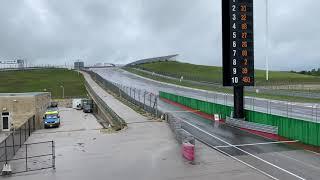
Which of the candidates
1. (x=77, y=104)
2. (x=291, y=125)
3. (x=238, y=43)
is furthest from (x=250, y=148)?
(x=77, y=104)

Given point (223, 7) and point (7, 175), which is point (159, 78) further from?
point (7, 175)

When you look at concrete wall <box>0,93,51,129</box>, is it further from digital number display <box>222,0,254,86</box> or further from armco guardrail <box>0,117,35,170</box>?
digital number display <box>222,0,254,86</box>

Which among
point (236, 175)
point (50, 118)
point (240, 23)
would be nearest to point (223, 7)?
point (240, 23)

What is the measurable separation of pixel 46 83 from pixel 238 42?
9540 cm

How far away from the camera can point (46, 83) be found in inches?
5103

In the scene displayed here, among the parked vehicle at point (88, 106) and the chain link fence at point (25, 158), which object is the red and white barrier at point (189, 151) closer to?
the chain link fence at point (25, 158)

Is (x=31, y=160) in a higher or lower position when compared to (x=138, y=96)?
lower

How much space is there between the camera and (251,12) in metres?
43.2

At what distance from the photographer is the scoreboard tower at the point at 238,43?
4238 centimetres

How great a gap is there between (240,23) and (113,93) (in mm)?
48019

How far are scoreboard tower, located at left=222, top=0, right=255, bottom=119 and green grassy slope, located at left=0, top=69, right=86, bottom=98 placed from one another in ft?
235

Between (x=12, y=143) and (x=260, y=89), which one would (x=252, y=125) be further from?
(x=260, y=89)

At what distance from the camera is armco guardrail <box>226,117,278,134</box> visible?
35.8 meters

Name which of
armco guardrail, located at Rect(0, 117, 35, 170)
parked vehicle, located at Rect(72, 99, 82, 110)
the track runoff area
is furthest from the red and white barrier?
parked vehicle, located at Rect(72, 99, 82, 110)
